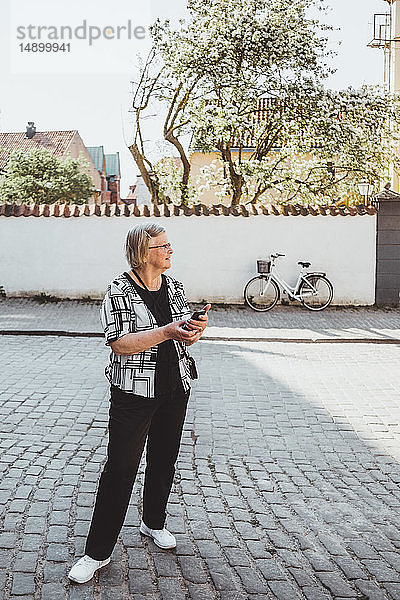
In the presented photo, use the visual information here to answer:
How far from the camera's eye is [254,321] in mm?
15375

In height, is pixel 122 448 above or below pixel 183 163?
below

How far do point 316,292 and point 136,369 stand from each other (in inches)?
510

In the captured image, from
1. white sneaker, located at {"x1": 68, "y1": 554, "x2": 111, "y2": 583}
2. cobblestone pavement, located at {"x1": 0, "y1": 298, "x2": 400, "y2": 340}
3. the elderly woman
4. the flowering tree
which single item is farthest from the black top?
the flowering tree

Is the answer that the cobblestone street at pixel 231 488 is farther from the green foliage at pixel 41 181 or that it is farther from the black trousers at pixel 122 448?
the green foliage at pixel 41 181

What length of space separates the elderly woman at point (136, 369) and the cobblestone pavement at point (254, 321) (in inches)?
366

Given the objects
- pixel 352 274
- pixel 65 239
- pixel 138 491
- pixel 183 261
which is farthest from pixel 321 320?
pixel 138 491

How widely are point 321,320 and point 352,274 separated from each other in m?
2.05

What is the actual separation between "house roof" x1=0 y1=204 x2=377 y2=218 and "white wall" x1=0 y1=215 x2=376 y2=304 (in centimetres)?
9

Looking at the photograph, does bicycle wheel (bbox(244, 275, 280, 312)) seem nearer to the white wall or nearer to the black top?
the white wall

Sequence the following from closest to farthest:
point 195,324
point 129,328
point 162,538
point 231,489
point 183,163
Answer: point 195,324, point 129,328, point 162,538, point 231,489, point 183,163

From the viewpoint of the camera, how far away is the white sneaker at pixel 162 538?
14.7 feet

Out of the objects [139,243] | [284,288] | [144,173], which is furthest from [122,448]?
[144,173]

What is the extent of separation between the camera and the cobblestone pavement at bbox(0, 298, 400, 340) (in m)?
14.0

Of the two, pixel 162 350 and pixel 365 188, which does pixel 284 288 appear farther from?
pixel 162 350
